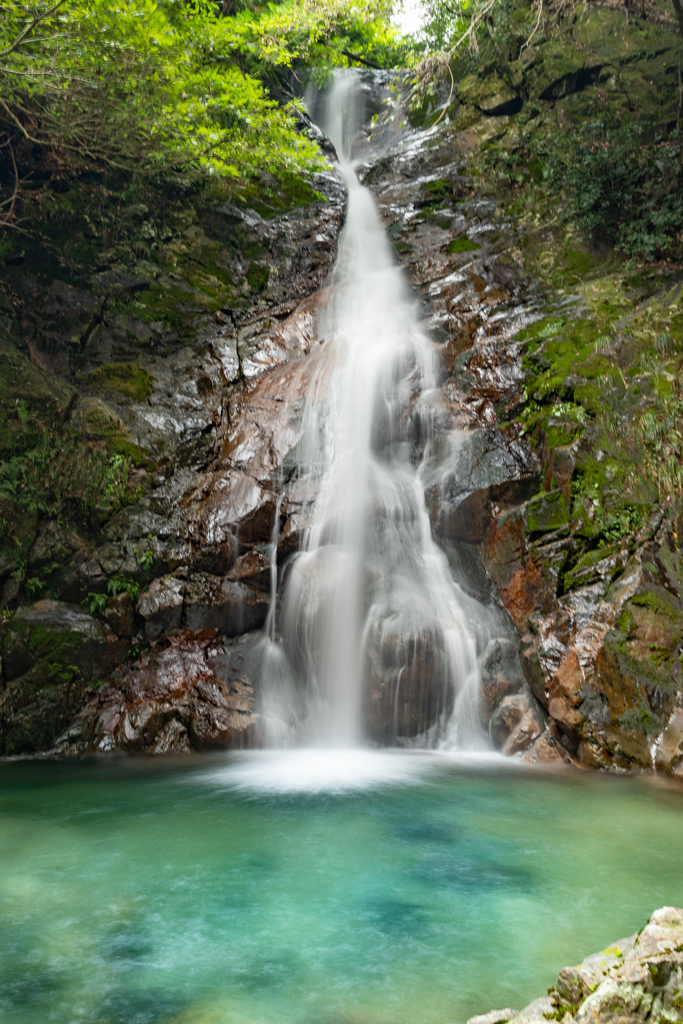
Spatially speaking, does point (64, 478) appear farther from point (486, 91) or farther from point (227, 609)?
point (486, 91)

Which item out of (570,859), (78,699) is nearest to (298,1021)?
(570,859)

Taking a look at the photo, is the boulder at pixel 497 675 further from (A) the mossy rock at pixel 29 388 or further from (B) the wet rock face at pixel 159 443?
(A) the mossy rock at pixel 29 388

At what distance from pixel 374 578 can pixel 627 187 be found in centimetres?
915

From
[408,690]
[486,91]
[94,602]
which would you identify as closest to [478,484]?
→ [408,690]

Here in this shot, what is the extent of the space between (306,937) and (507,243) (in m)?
12.6

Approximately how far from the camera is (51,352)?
1018cm

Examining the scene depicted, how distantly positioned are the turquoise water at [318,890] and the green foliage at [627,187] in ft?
31.0

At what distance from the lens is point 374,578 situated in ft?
27.0

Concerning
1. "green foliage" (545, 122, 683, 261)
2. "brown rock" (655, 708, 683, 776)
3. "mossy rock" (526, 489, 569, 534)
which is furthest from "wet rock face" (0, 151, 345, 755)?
"green foliage" (545, 122, 683, 261)

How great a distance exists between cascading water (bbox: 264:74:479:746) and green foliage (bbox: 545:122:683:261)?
4.13 m

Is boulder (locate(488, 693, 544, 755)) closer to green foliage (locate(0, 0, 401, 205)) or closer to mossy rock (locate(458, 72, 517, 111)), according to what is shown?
green foliage (locate(0, 0, 401, 205))

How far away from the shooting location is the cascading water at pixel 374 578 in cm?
739

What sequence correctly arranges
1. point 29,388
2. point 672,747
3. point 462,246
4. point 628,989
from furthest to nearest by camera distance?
point 462,246, point 29,388, point 672,747, point 628,989

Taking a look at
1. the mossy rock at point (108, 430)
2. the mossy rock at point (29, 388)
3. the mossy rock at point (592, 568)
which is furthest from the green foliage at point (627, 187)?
the mossy rock at point (29, 388)
